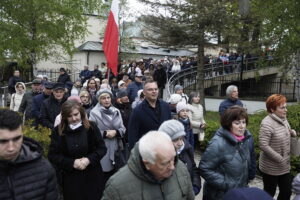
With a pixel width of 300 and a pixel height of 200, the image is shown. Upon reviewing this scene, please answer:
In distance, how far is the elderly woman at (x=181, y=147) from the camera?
3299 millimetres

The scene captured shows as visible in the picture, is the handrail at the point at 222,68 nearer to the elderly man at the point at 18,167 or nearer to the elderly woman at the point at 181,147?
the elderly woman at the point at 181,147

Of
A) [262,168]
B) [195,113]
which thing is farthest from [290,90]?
[262,168]

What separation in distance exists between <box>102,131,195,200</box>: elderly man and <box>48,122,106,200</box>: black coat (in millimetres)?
1547

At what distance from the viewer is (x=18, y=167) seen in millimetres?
2469

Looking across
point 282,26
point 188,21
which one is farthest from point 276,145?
point 188,21

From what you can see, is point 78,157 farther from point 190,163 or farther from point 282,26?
point 282,26

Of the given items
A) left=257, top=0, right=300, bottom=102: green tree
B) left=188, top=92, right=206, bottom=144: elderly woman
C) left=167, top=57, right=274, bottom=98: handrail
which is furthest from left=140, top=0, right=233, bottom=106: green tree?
left=188, top=92, right=206, bottom=144: elderly woman

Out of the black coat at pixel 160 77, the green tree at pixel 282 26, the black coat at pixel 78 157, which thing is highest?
the green tree at pixel 282 26

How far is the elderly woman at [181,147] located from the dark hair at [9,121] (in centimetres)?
141

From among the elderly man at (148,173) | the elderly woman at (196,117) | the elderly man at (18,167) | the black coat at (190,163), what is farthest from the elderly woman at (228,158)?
the elderly woman at (196,117)

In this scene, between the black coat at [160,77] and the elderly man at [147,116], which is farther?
the black coat at [160,77]

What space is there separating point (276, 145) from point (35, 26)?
46.6ft

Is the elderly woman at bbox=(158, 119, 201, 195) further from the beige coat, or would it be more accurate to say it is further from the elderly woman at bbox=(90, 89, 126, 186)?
the elderly woman at bbox=(90, 89, 126, 186)

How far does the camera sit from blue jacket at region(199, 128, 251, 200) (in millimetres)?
3439
